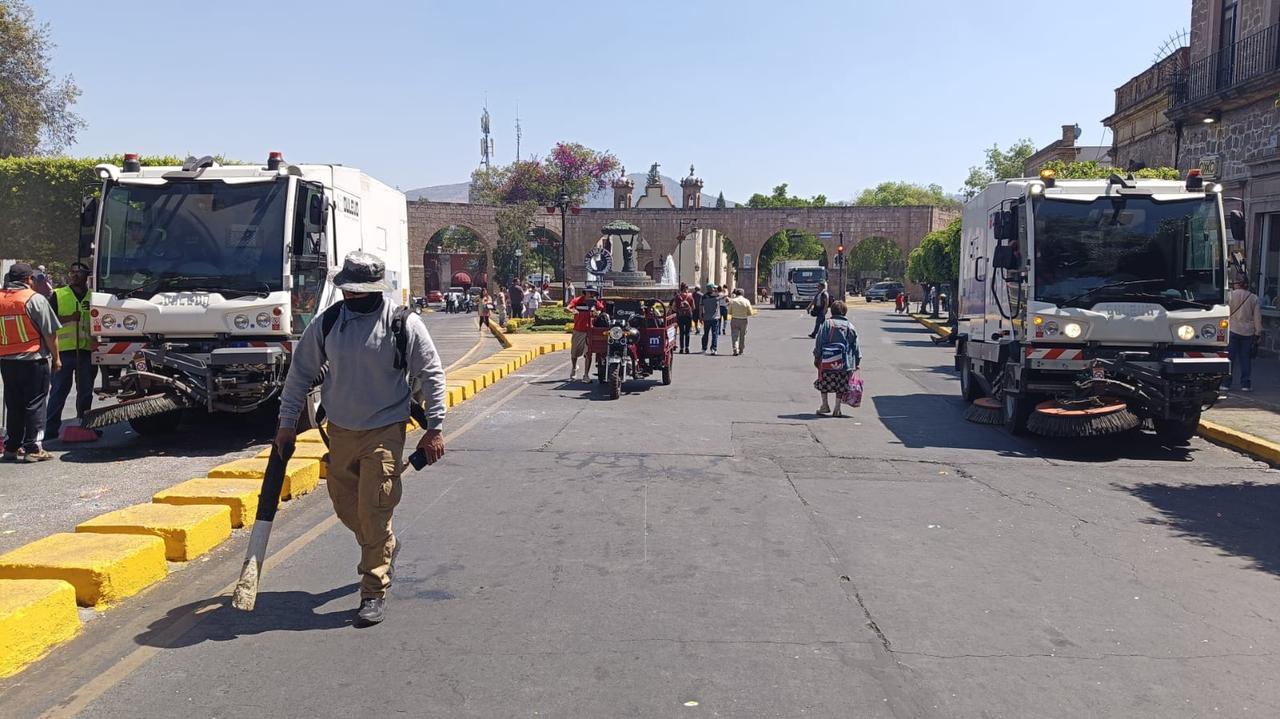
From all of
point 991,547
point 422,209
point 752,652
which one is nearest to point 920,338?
point 991,547

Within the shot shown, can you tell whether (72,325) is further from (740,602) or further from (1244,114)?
(1244,114)

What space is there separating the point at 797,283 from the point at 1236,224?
159 ft

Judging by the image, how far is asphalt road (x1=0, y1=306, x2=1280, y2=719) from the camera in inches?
171

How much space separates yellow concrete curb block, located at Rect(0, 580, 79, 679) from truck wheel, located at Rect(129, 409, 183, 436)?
6.42 m

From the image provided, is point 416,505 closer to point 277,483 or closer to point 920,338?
point 277,483

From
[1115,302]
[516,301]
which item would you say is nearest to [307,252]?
[1115,302]

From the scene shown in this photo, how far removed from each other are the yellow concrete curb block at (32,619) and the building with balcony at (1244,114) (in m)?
19.9

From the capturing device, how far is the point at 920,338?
3170 centimetres

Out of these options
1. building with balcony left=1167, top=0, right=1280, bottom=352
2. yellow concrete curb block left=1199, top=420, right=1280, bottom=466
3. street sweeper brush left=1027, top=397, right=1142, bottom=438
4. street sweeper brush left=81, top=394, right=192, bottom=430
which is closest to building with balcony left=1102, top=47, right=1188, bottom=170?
building with balcony left=1167, top=0, right=1280, bottom=352

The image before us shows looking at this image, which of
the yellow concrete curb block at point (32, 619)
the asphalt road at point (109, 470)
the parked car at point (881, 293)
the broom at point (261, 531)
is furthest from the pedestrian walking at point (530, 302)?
the parked car at point (881, 293)

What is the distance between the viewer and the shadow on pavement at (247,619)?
502cm

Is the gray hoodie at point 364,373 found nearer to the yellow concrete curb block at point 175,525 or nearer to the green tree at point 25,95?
the yellow concrete curb block at point 175,525

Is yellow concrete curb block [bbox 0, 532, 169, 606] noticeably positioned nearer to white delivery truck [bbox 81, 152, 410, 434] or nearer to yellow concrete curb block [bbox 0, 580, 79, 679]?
yellow concrete curb block [bbox 0, 580, 79, 679]

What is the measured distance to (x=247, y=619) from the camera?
17.3 feet
